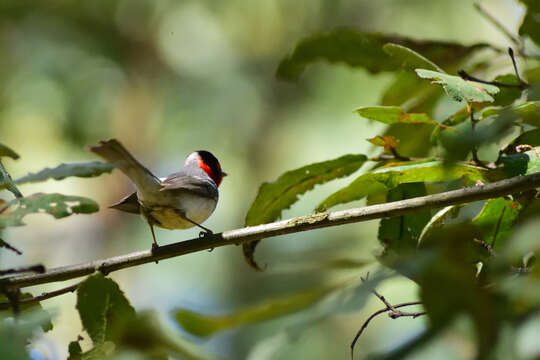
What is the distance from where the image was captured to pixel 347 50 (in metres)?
1.86

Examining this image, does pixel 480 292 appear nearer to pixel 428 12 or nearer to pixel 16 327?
pixel 16 327

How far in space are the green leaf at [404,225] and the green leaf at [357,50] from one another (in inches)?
16.2

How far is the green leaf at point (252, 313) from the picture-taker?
611 mm

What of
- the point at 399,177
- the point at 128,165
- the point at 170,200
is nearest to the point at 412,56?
the point at 399,177

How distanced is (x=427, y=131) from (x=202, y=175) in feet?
6.34

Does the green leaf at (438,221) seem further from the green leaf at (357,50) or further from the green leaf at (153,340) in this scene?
the green leaf at (153,340)

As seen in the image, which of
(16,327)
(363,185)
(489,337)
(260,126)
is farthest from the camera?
(260,126)

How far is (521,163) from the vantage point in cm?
131

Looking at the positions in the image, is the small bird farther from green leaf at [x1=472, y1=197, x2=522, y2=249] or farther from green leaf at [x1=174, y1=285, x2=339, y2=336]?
green leaf at [x1=174, y1=285, x2=339, y2=336]

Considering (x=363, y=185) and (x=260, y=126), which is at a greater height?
(x=260, y=126)

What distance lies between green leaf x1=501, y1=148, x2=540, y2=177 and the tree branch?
0.17 meters

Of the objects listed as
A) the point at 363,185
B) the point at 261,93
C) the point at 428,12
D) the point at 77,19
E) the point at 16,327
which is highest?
the point at 77,19

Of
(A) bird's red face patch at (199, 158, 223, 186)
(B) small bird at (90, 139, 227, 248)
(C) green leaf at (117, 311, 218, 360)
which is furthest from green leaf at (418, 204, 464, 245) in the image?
(A) bird's red face patch at (199, 158, 223, 186)

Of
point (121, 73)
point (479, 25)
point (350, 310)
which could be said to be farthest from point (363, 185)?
point (121, 73)
